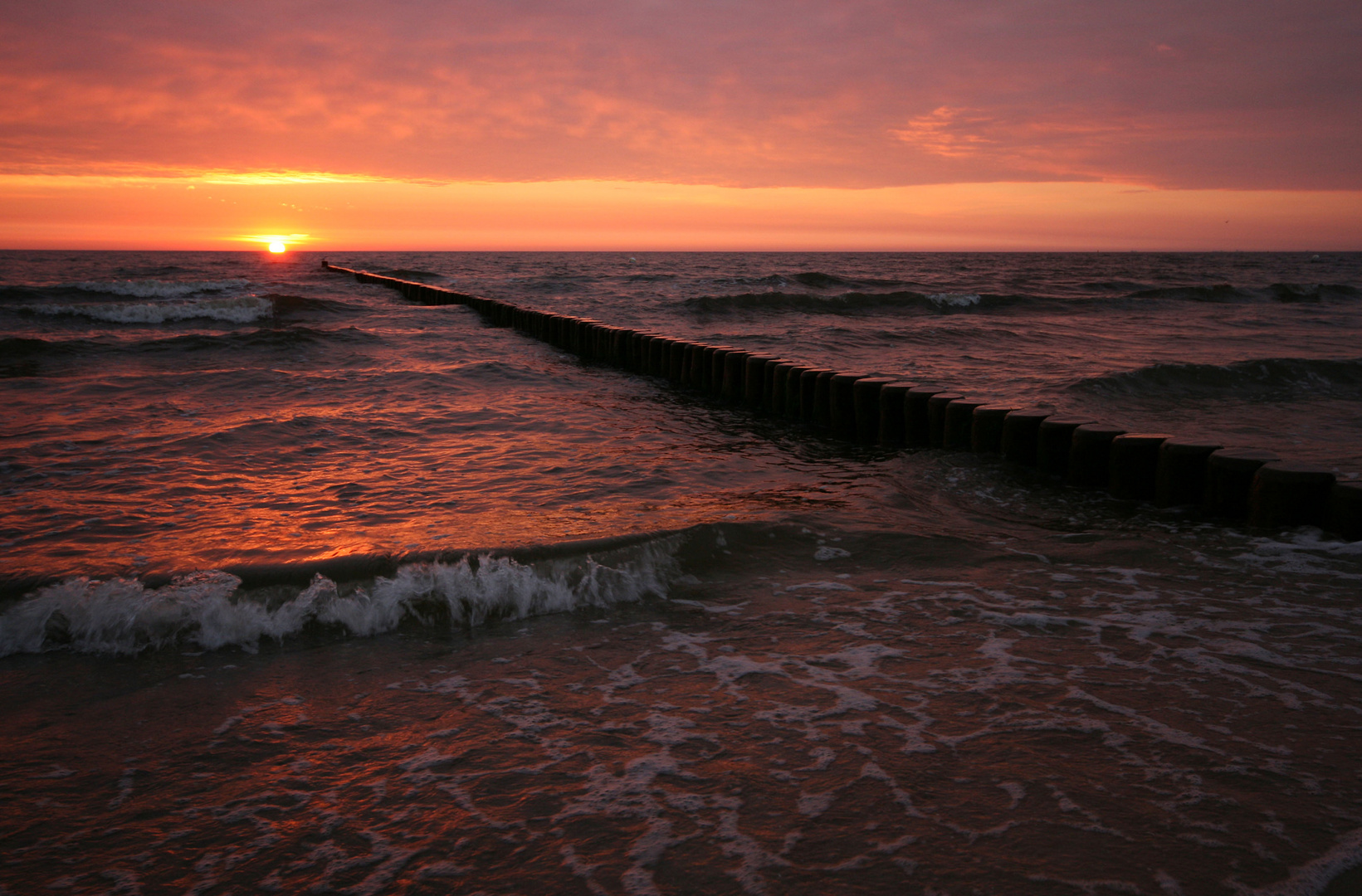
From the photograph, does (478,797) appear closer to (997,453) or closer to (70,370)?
(997,453)

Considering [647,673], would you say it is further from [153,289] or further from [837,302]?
[153,289]

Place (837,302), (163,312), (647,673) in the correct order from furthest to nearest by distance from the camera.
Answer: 1. (837,302)
2. (163,312)
3. (647,673)

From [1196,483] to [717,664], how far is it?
4.16m

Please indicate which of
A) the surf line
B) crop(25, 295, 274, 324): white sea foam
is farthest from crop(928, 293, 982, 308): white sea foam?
crop(25, 295, 274, 324): white sea foam

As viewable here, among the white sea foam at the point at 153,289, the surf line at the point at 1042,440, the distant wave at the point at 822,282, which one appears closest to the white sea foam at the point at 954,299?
the distant wave at the point at 822,282

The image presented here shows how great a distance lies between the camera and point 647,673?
142 inches

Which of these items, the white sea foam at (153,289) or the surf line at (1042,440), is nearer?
the surf line at (1042,440)

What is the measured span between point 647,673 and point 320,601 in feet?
5.91

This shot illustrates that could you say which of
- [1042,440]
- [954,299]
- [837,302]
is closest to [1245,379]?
[1042,440]

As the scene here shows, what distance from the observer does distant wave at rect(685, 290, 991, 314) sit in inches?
1177

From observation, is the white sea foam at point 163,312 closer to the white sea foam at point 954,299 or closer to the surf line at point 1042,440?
the surf line at point 1042,440

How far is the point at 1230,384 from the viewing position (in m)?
12.4

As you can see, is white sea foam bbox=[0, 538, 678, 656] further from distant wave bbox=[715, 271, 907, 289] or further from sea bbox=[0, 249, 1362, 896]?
distant wave bbox=[715, 271, 907, 289]

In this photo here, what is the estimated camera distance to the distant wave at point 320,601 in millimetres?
3963
